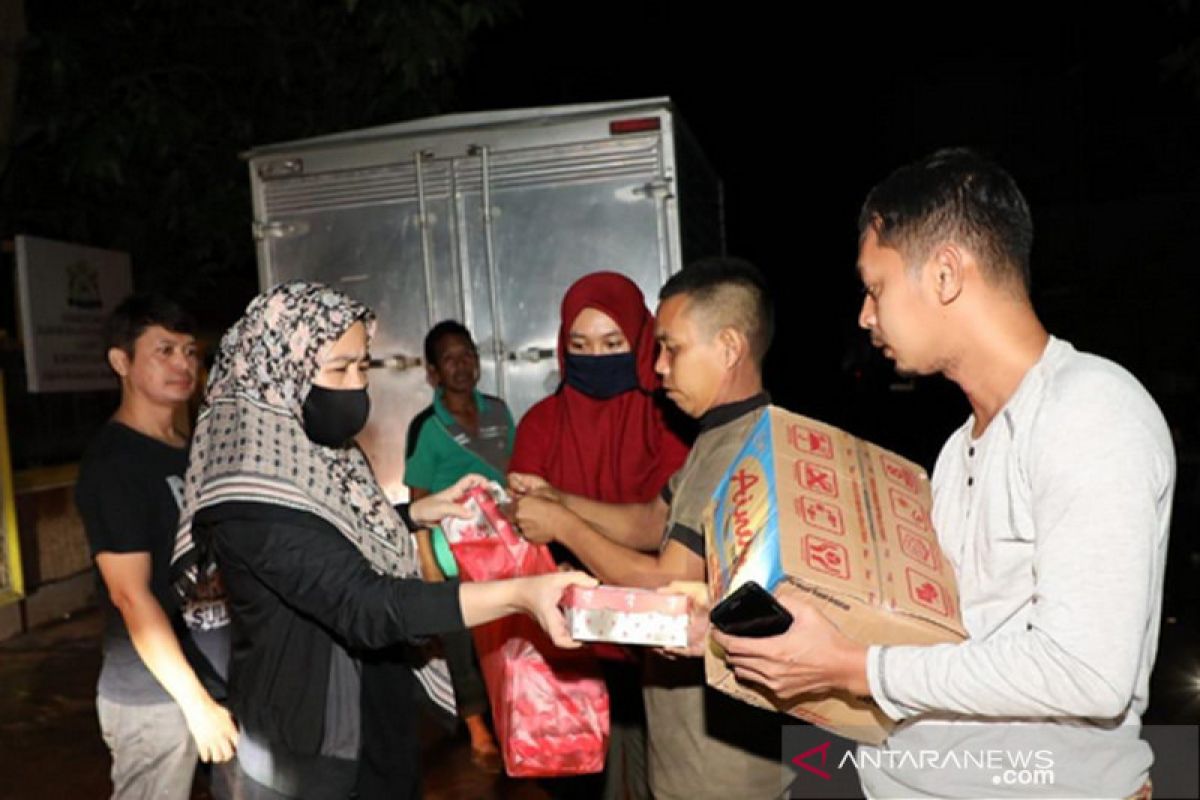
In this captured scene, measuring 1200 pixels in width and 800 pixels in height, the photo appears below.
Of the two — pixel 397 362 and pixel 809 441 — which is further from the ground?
pixel 397 362

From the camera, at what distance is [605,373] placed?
139 inches

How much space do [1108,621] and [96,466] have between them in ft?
8.67

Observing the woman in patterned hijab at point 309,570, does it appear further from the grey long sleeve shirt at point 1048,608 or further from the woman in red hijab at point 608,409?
the woman in red hijab at point 608,409

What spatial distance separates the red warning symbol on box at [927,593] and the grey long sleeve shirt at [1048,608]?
0.06 meters

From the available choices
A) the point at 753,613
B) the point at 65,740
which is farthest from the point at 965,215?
the point at 65,740

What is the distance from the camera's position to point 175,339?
325cm

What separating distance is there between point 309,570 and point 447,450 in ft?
9.35

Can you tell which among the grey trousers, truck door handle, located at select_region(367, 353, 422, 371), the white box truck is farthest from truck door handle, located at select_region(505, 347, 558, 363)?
the grey trousers

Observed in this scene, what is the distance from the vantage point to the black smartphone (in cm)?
158

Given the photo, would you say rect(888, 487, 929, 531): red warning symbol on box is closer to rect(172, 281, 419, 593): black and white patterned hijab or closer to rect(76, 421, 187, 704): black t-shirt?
rect(172, 281, 419, 593): black and white patterned hijab

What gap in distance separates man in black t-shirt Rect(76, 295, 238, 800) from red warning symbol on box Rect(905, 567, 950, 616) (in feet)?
6.17

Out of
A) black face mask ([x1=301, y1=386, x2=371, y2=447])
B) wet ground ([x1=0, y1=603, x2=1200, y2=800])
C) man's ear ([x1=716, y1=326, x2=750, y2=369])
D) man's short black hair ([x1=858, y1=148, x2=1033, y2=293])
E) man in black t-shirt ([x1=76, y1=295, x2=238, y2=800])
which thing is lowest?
wet ground ([x1=0, y1=603, x2=1200, y2=800])

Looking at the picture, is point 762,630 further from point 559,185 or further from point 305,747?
point 559,185

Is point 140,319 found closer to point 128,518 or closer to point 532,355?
point 128,518
